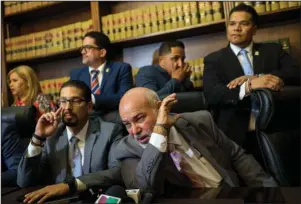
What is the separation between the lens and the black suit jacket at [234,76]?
6.10 ft

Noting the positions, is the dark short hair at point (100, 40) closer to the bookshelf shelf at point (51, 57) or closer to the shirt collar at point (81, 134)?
the bookshelf shelf at point (51, 57)

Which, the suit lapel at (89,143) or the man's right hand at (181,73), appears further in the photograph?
the man's right hand at (181,73)

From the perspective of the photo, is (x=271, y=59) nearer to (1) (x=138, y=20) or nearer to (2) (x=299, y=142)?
Result: (2) (x=299, y=142)

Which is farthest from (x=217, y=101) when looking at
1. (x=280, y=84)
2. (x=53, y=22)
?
(x=53, y=22)

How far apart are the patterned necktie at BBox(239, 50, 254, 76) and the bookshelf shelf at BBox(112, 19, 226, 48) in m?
0.49

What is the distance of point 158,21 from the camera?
108 inches

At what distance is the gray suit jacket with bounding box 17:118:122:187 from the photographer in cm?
145

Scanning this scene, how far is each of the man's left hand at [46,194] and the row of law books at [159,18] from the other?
1896mm

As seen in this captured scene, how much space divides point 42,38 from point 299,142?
2654mm

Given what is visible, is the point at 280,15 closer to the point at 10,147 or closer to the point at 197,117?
the point at 197,117

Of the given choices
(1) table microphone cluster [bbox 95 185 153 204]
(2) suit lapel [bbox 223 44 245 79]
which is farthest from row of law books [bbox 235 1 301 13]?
(1) table microphone cluster [bbox 95 185 153 204]

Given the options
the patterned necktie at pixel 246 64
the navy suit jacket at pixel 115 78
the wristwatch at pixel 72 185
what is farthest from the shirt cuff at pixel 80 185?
the patterned necktie at pixel 246 64

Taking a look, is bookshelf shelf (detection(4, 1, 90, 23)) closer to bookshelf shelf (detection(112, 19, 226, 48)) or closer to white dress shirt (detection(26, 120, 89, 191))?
bookshelf shelf (detection(112, 19, 226, 48))

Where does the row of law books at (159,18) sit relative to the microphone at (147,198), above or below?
above
